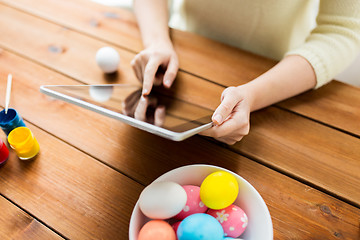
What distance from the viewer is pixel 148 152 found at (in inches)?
27.1

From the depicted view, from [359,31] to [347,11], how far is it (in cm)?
6

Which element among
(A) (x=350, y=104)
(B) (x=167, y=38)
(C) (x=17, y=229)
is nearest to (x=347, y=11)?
(A) (x=350, y=104)

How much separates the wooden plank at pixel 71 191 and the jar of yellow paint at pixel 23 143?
0.07 ft

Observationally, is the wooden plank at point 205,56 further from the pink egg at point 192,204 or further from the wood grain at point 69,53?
the pink egg at point 192,204

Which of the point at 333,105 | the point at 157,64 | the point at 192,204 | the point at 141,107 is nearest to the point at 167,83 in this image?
the point at 157,64

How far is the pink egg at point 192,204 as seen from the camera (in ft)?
1.80

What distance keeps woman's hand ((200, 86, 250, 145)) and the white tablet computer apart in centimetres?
3

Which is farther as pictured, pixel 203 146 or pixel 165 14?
pixel 165 14

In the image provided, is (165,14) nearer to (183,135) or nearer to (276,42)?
(276,42)

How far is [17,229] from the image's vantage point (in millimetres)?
581

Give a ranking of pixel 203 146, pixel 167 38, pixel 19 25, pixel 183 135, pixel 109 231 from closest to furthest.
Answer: pixel 183 135, pixel 109 231, pixel 203 146, pixel 167 38, pixel 19 25

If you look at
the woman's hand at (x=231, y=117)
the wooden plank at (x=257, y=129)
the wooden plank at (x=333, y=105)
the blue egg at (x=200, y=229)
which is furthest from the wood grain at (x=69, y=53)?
the blue egg at (x=200, y=229)

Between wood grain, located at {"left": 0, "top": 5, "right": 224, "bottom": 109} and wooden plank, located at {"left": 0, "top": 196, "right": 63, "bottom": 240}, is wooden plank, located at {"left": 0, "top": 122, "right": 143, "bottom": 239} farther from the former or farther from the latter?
wood grain, located at {"left": 0, "top": 5, "right": 224, "bottom": 109}

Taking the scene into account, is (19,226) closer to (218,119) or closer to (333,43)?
(218,119)
